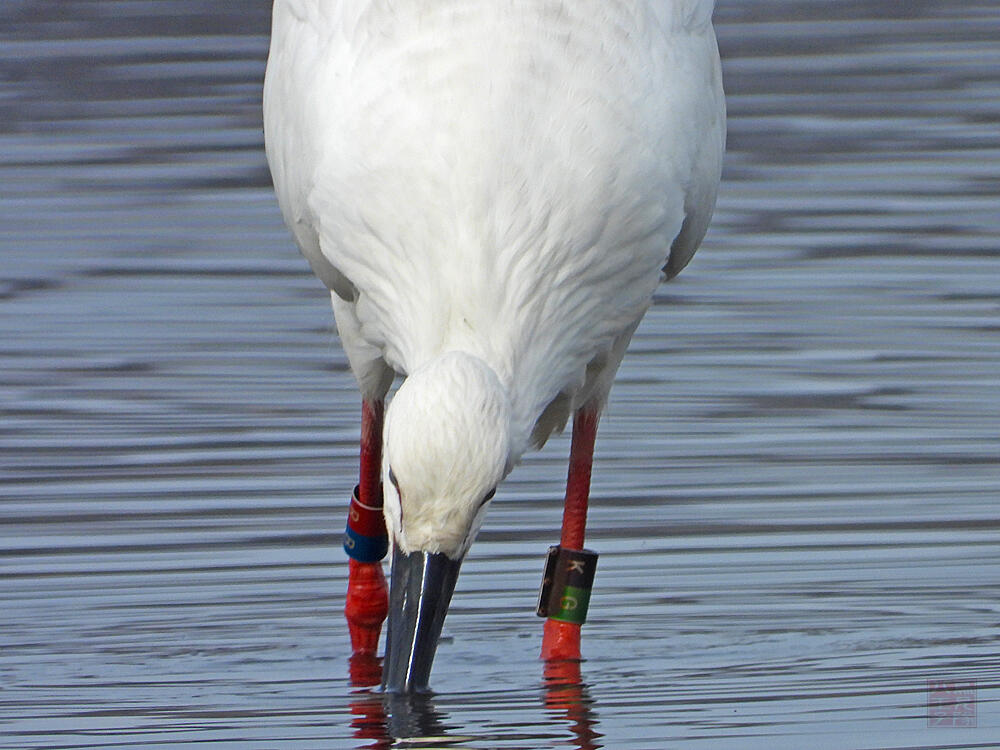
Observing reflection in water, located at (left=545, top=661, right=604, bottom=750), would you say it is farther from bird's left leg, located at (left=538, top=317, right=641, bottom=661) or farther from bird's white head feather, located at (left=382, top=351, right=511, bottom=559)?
bird's white head feather, located at (left=382, top=351, right=511, bottom=559)

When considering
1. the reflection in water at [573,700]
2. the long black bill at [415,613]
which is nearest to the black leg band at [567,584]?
the reflection in water at [573,700]

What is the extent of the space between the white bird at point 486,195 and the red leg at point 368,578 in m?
0.92

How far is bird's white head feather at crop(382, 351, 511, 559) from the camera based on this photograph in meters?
7.60

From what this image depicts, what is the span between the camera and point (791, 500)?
1053 cm

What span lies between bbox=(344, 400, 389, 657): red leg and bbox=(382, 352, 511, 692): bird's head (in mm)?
1384

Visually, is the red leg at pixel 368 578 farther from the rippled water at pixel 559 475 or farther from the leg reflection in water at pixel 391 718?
the leg reflection in water at pixel 391 718

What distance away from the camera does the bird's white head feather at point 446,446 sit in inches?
299

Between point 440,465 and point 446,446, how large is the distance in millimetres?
55

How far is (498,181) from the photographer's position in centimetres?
838

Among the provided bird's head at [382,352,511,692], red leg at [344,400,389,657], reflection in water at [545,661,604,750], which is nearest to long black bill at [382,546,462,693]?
bird's head at [382,352,511,692]

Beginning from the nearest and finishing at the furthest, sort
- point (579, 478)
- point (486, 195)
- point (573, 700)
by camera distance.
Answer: point (486, 195)
point (573, 700)
point (579, 478)

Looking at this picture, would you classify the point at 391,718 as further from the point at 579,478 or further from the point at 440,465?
the point at 579,478

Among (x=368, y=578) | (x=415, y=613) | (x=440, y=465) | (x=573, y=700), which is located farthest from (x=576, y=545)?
(x=440, y=465)

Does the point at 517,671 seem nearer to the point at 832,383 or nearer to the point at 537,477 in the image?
the point at 537,477
